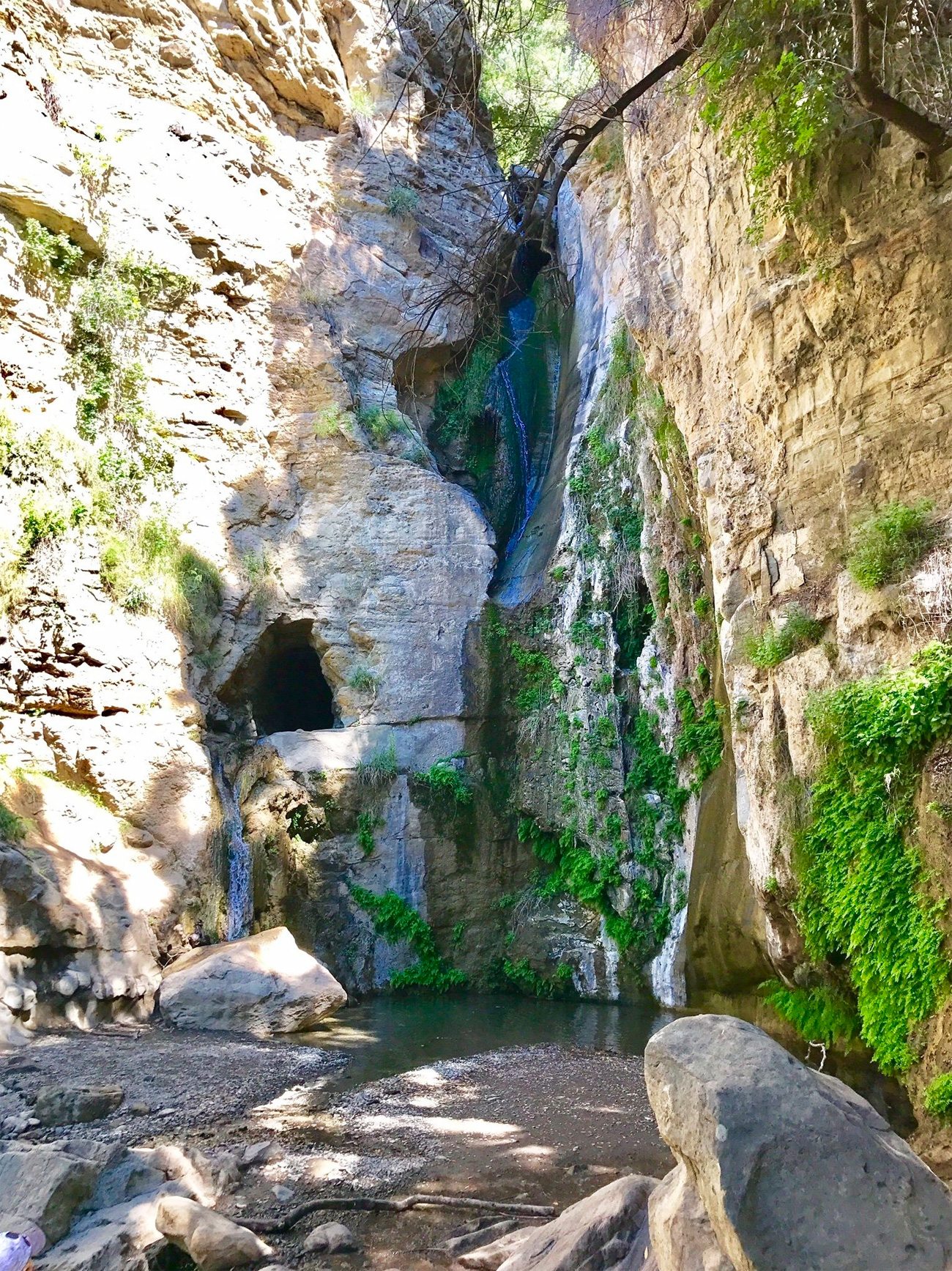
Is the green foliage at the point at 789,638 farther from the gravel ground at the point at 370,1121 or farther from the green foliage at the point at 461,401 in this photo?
the green foliage at the point at 461,401

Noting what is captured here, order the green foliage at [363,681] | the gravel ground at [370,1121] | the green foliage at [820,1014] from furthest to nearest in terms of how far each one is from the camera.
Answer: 1. the green foliage at [363,681]
2. the green foliage at [820,1014]
3. the gravel ground at [370,1121]

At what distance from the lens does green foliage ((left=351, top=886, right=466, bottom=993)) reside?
13273 mm

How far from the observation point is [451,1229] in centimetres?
483

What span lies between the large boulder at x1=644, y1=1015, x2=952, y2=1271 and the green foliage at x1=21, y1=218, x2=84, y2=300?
47.4 feet

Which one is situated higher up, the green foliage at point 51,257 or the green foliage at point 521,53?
the green foliage at point 51,257

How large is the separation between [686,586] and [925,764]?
5.98 meters

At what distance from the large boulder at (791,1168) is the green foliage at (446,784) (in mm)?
10885

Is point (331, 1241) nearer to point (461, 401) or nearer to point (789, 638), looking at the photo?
point (789, 638)

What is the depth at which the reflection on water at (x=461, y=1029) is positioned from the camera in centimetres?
914

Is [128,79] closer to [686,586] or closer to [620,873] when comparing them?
[686,586]

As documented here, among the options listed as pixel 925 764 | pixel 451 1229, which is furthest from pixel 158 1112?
pixel 925 764

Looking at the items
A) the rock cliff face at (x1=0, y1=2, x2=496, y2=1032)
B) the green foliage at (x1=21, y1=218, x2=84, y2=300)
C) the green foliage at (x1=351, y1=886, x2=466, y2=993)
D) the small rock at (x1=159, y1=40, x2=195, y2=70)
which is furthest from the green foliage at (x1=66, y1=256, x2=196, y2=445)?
the green foliage at (x1=351, y1=886, x2=466, y2=993)

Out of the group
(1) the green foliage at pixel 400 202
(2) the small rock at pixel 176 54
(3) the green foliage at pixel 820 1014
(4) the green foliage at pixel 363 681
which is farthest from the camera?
(1) the green foliage at pixel 400 202

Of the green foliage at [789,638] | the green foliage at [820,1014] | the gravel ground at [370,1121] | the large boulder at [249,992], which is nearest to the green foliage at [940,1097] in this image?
the green foliage at [820,1014]
